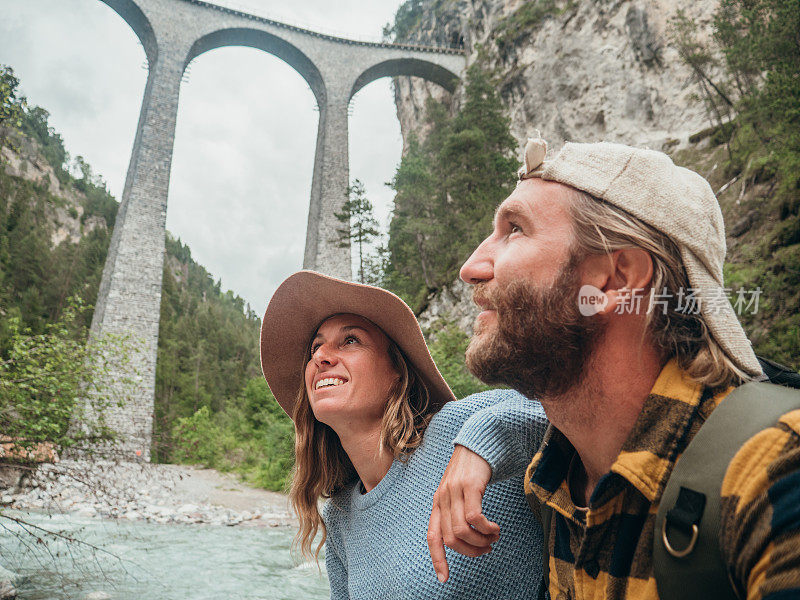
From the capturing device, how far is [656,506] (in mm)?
692

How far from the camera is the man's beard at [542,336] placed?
33.1 inches

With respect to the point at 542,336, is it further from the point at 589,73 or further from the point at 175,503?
the point at 589,73

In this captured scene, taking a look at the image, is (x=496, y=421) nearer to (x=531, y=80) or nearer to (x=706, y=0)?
(x=706, y=0)

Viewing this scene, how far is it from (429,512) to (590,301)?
0.75 meters

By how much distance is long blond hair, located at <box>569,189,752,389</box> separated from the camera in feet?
2.62

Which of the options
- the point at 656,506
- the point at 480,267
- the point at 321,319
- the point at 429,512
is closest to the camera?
the point at 656,506

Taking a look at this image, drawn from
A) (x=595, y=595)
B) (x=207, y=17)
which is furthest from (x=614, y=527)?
(x=207, y=17)

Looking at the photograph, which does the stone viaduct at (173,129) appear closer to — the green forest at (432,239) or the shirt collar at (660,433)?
the green forest at (432,239)

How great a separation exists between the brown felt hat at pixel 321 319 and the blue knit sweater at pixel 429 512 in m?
0.20

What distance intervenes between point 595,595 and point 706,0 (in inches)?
614

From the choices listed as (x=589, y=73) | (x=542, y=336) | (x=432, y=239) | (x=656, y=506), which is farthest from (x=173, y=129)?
(x=656, y=506)

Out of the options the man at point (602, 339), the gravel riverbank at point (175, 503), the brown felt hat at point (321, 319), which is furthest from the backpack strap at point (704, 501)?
the gravel riverbank at point (175, 503)

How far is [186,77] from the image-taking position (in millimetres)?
16859

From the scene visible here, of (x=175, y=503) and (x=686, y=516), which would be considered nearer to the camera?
(x=686, y=516)
